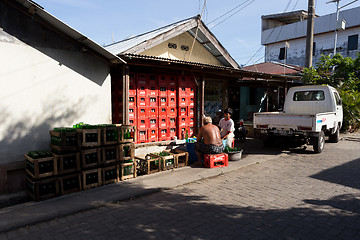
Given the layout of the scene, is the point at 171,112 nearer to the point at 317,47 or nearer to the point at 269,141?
the point at 269,141

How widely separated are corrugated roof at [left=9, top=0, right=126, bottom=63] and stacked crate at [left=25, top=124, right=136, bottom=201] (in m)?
2.26

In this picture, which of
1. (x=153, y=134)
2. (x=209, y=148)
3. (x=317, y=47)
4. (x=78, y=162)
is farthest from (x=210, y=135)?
(x=317, y=47)

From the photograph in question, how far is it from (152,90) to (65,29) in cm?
382

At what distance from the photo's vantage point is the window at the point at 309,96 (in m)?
10.8

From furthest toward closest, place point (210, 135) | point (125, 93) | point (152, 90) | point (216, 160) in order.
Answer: point (152, 90) → point (125, 93) → point (216, 160) → point (210, 135)

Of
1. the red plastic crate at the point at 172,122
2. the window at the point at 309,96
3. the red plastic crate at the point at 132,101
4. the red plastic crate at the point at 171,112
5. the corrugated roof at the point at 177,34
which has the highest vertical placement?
the corrugated roof at the point at 177,34

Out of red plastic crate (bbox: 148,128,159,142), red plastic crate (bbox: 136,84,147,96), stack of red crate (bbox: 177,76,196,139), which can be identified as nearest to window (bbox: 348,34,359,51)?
stack of red crate (bbox: 177,76,196,139)

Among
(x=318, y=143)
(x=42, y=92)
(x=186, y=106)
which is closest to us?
(x=42, y=92)

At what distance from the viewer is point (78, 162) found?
230 inches

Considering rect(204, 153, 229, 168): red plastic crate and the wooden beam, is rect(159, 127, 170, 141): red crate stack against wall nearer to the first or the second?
the wooden beam

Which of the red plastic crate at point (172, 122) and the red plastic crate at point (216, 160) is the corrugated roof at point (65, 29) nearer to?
the red plastic crate at point (172, 122)

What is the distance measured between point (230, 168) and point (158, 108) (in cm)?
373

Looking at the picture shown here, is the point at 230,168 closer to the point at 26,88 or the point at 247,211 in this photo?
the point at 247,211

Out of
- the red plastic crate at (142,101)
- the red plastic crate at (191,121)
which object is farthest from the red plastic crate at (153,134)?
the red plastic crate at (191,121)
